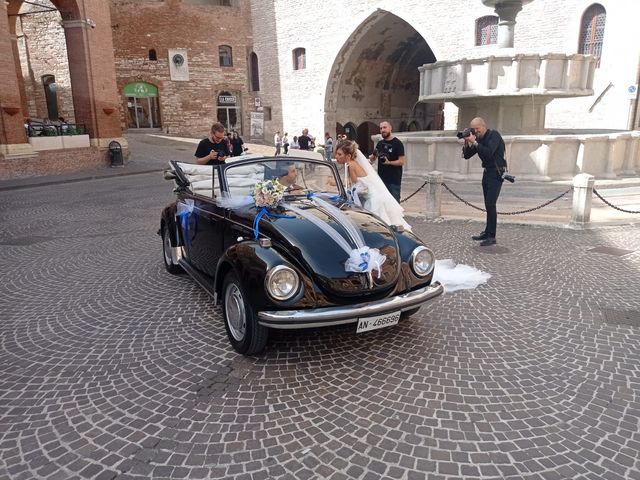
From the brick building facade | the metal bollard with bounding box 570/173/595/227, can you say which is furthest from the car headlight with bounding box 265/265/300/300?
the brick building facade

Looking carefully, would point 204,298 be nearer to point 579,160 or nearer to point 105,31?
point 579,160

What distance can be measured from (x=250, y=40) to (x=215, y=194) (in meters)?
33.7

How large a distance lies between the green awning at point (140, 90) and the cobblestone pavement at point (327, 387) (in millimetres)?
29486

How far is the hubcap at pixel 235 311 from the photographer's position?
3.95 m

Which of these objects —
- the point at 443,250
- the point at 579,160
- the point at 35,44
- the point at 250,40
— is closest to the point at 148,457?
the point at 443,250

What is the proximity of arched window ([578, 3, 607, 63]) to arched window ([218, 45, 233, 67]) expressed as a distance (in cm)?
2265

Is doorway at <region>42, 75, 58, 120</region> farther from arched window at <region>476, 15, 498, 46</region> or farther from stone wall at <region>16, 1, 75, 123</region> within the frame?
arched window at <region>476, 15, 498, 46</region>

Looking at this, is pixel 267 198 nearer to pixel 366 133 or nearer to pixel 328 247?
pixel 328 247

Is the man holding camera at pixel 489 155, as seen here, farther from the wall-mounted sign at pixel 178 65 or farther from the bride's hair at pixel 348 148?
the wall-mounted sign at pixel 178 65

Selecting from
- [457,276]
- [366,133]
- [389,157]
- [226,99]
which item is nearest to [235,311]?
[457,276]

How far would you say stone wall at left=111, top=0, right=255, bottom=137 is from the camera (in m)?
31.7

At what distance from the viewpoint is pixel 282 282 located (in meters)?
3.57

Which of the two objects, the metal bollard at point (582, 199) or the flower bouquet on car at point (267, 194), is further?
the metal bollard at point (582, 199)

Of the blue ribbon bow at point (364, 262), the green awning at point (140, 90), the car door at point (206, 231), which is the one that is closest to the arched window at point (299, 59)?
the green awning at point (140, 90)
